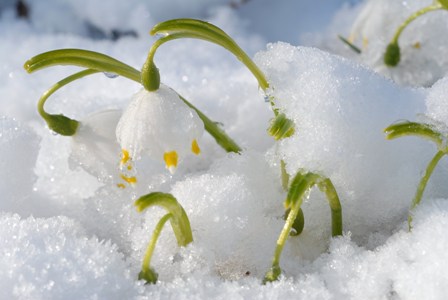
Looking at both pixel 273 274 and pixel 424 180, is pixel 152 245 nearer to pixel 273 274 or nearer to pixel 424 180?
pixel 273 274

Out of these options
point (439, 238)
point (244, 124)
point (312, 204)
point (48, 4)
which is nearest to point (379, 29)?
point (244, 124)

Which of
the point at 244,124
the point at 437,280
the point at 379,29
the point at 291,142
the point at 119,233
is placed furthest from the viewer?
the point at 379,29

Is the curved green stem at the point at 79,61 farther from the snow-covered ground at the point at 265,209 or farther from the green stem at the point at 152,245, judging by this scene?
the green stem at the point at 152,245

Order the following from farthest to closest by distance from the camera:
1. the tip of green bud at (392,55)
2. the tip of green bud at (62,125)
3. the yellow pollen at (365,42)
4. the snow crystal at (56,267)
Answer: the yellow pollen at (365,42), the tip of green bud at (392,55), the tip of green bud at (62,125), the snow crystal at (56,267)

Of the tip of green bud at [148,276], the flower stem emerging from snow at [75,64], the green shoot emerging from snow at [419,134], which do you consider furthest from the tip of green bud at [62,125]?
A: the green shoot emerging from snow at [419,134]

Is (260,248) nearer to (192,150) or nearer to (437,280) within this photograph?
(192,150)

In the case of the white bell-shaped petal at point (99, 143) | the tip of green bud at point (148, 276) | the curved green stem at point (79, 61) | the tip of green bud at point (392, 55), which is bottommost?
the tip of green bud at point (148, 276)
